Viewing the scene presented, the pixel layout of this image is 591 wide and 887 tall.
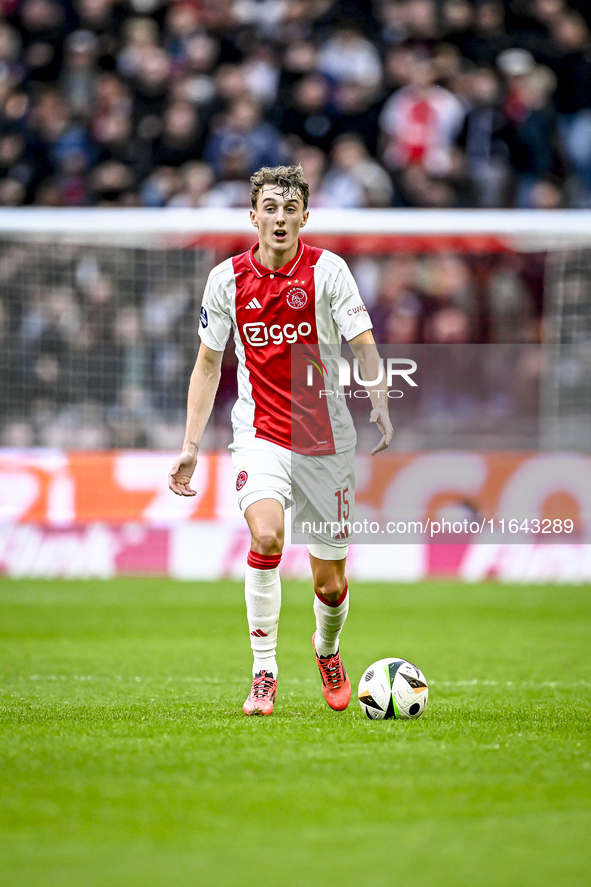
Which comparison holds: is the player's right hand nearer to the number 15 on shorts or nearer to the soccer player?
the soccer player

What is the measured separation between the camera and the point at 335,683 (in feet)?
18.5

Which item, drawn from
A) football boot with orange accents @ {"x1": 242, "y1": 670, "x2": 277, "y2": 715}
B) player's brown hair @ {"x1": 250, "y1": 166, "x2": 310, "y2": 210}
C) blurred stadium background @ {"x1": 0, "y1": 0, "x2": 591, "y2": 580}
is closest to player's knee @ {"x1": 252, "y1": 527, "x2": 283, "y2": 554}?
football boot with orange accents @ {"x1": 242, "y1": 670, "x2": 277, "y2": 715}

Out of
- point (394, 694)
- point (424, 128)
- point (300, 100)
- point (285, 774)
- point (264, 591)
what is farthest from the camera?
point (300, 100)

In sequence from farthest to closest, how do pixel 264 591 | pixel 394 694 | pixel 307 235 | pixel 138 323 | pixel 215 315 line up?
pixel 138 323 → pixel 307 235 → pixel 215 315 → pixel 264 591 → pixel 394 694

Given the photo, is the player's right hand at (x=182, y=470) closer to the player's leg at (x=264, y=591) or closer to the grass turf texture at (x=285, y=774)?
the player's leg at (x=264, y=591)

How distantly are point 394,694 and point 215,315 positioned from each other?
1.94 metres

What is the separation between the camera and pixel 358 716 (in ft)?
17.8

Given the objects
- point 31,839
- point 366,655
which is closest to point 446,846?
point 31,839

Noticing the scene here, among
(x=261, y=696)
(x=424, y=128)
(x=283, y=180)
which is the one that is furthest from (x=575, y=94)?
(x=261, y=696)

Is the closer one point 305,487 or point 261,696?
point 261,696

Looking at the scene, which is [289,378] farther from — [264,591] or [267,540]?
[264,591]

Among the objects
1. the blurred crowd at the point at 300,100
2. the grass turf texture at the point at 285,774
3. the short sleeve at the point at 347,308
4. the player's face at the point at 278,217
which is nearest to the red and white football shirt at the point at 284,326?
the short sleeve at the point at 347,308

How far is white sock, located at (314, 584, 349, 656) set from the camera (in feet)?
18.5

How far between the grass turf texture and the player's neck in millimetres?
2062
